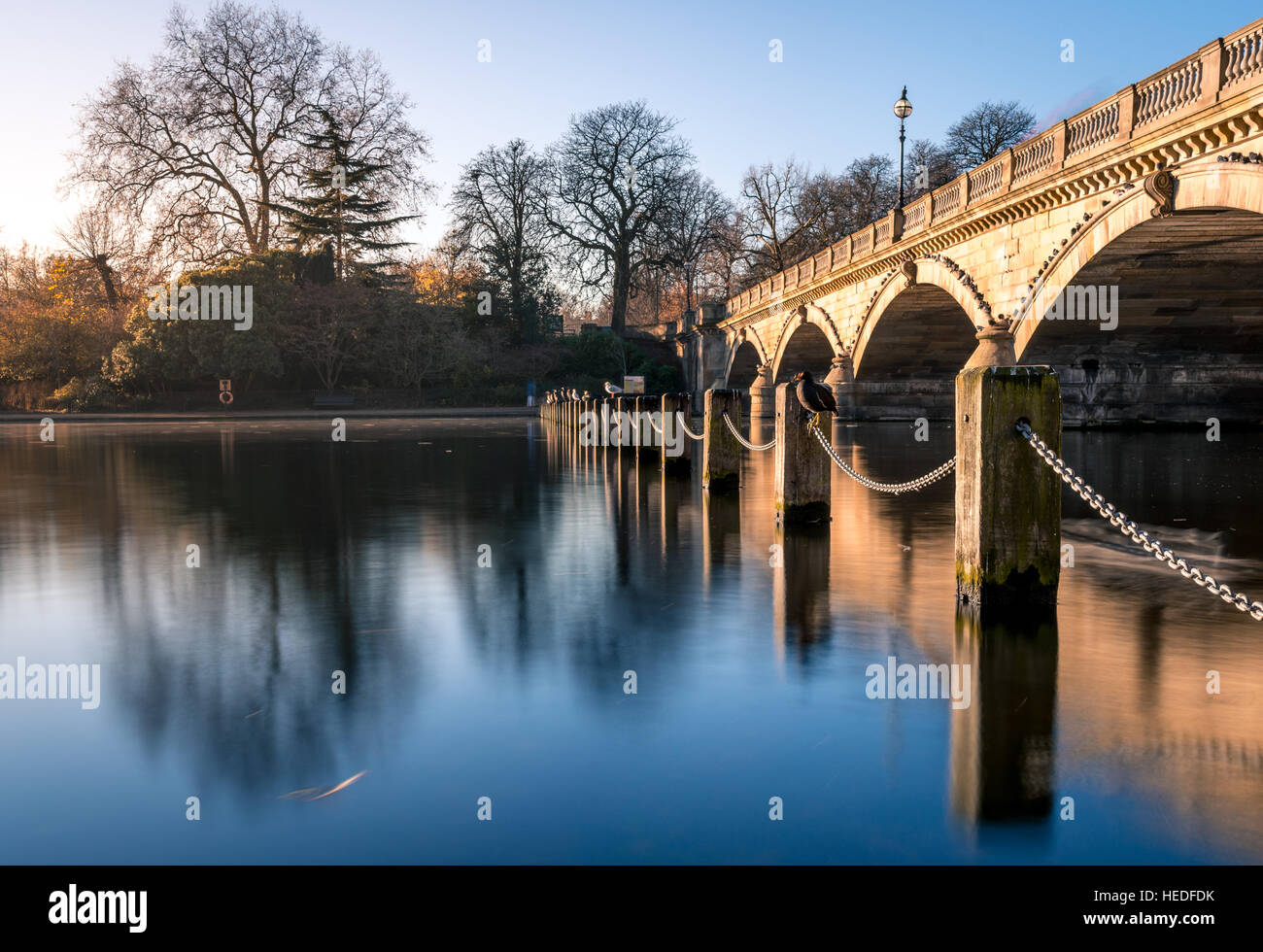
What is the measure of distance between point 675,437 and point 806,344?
105 ft

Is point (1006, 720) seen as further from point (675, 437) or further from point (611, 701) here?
point (675, 437)

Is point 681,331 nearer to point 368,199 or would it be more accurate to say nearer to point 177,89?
point 368,199

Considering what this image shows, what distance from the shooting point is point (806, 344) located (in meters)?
47.5

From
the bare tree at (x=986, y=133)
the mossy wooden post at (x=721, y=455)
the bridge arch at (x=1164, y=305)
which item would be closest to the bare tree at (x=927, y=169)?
the bare tree at (x=986, y=133)

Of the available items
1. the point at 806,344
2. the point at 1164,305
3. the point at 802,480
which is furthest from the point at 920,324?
the point at 802,480

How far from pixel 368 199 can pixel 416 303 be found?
615 centimetres

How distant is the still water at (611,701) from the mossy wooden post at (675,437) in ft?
14.3

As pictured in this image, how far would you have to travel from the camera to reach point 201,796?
143 inches

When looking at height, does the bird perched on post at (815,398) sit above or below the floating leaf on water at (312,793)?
above

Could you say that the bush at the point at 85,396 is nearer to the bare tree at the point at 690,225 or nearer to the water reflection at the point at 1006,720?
the bare tree at the point at 690,225

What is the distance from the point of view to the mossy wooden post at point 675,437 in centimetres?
1478

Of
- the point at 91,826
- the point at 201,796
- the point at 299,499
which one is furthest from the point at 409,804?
the point at 299,499

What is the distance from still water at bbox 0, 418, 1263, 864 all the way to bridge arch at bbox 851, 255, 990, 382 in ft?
59.7

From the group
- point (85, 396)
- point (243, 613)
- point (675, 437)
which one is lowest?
point (243, 613)
